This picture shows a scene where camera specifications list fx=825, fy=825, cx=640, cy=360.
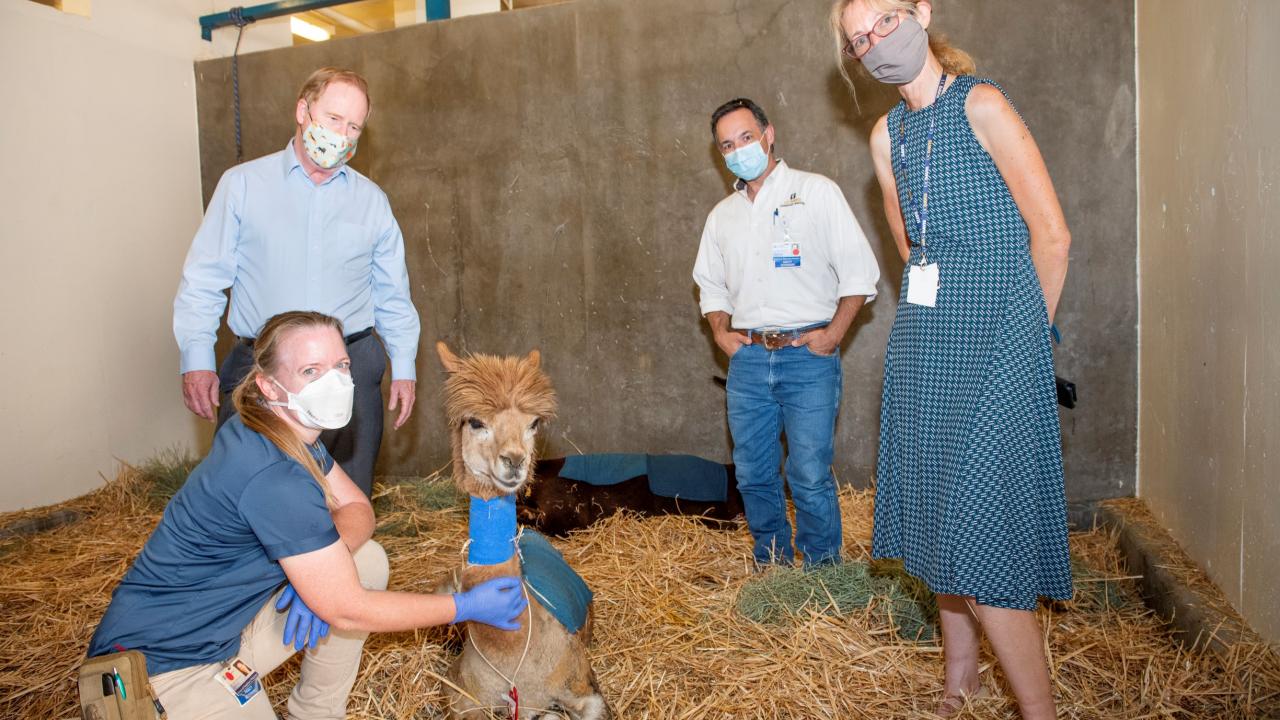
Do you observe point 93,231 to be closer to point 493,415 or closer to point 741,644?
point 493,415

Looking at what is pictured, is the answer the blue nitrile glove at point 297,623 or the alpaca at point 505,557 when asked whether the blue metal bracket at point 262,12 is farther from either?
the blue nitrile glove at point 297,623

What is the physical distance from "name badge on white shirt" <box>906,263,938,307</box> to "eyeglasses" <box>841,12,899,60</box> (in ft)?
2.11

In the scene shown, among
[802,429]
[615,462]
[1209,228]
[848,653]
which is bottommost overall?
[848,653]

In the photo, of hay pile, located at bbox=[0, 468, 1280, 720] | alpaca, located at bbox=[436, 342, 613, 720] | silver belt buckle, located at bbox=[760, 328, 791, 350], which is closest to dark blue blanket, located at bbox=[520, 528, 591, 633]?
alpaca, located at bbox=[436, 342, 613, 720]

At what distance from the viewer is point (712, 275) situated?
3908 mm

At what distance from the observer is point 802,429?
353 cm

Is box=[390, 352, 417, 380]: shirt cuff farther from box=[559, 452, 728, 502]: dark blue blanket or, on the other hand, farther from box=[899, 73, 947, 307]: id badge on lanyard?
box=[899, 73, 947, 307]: id badge on lanyard

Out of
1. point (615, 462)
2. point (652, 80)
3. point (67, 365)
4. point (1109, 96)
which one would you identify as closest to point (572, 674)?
point (615, 462)

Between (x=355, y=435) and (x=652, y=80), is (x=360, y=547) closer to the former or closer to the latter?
(x=355, y=435)

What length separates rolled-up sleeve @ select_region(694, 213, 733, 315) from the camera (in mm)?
3873

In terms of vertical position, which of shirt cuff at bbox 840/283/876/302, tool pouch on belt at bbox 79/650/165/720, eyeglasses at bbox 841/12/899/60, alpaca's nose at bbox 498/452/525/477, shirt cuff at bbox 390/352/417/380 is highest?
eyeglasses at bbox 841/12/899/60

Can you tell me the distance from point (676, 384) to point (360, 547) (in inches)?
111

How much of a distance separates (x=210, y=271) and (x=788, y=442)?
2.40m

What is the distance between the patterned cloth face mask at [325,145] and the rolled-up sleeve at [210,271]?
11.5 inches
